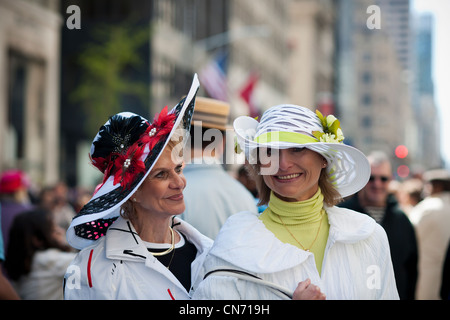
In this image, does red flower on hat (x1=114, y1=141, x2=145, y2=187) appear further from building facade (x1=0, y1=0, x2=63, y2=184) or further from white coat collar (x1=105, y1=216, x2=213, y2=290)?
building facade (x1=0, y1=0, x2=63, y2=184)

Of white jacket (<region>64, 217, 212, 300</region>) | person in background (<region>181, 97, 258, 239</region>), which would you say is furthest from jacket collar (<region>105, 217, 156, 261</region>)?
person in background (<region>181, 97, 258, 239</region>)

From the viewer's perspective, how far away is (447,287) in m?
6.03

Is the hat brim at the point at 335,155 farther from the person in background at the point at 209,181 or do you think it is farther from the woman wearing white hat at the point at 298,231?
the person in background at the point at 209,181

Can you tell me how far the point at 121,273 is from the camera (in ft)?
9.89

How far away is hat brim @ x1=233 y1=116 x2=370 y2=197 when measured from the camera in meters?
2.95

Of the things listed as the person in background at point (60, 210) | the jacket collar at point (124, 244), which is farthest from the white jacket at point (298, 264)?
the person in background at point (60, 210)

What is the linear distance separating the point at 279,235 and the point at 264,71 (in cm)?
5185

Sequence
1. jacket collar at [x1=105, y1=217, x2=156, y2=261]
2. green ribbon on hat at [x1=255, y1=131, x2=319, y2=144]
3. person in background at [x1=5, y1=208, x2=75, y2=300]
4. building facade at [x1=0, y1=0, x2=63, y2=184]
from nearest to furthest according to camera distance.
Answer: green ribbon on hat at [x1=255, y1=131, x2=319, y2=144]
jacket collar at [x1=105, y1=217, x2=156, y2=261]
person in background at [x1=5, y1=208, x2=75, y2=300]
building facade at [x1=0, y1=0, x2=63, y2=184]

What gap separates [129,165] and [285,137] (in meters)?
0.74

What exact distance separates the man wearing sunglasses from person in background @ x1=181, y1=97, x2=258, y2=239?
7.04 feet

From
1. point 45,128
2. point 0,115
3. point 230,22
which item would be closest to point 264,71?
point 230,22

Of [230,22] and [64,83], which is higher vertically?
[230,22]

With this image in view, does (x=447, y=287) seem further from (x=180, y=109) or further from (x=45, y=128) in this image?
(x=45, y=128)

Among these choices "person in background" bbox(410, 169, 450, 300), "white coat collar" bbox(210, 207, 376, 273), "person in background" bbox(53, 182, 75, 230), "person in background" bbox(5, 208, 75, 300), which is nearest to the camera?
"white coat collar" bbox(210, 207, 376, 273)
